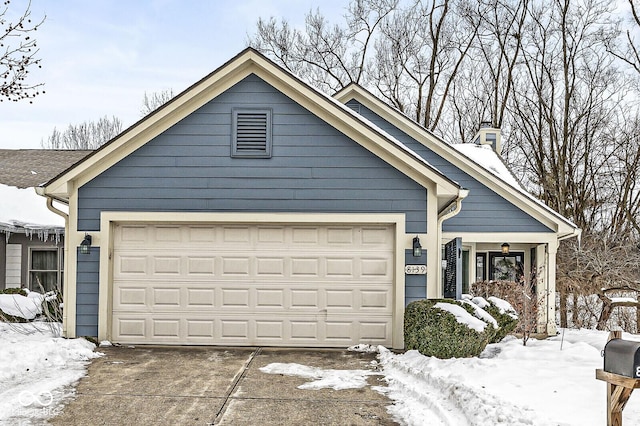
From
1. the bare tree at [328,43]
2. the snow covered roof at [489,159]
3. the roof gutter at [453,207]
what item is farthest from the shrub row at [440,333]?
the bare tree at [328,43]

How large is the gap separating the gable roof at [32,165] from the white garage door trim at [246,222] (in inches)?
336

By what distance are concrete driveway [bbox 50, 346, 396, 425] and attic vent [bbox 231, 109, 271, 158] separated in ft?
10.6

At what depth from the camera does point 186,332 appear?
1073 cm

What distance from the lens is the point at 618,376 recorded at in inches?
182

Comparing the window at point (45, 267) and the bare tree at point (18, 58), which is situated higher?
the bare tree at point (18, 58)

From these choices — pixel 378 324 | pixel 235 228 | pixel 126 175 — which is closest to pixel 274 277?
pixel 235 228

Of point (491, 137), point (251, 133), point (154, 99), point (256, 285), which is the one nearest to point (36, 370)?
point (256, 285)

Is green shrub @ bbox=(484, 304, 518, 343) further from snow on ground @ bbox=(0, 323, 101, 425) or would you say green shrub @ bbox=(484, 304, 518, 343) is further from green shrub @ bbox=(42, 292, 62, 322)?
green shrub @ bbox=(42, 292, 62, 322)

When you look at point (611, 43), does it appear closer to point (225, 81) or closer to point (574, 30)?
point (574, 30)

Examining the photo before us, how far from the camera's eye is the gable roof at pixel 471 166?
565 inches

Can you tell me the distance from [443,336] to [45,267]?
11.3 meters

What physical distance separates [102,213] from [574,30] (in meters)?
19.2

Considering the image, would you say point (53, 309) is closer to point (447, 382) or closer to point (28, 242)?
point (28, 242)

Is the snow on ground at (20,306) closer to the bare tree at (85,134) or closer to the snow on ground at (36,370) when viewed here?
the snow on ground at (36,370)
